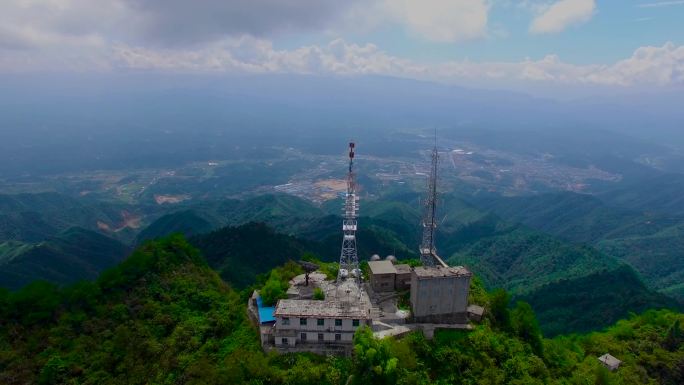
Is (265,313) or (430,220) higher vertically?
(430,220)

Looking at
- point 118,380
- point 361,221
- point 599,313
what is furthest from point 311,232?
point 118,380

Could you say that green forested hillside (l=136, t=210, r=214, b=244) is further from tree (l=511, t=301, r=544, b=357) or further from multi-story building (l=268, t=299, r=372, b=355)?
tree (l=511, t=301, r=544, b=357)

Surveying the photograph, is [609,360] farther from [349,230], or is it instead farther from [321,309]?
[321,309]

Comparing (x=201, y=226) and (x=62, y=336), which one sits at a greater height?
(x=62, y=336)

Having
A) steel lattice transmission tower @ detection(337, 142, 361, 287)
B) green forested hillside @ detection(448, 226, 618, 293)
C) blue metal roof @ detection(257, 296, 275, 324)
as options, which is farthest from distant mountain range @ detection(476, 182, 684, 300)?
blue metal roof @ detection(257, 296, 275, 324)

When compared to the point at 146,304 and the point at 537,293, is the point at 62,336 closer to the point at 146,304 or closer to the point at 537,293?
the point at 146,304

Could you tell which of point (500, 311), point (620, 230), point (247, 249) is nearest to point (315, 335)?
point (500, 311)

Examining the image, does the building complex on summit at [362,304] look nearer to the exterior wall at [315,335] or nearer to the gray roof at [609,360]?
the exterior wall at [315,335]
